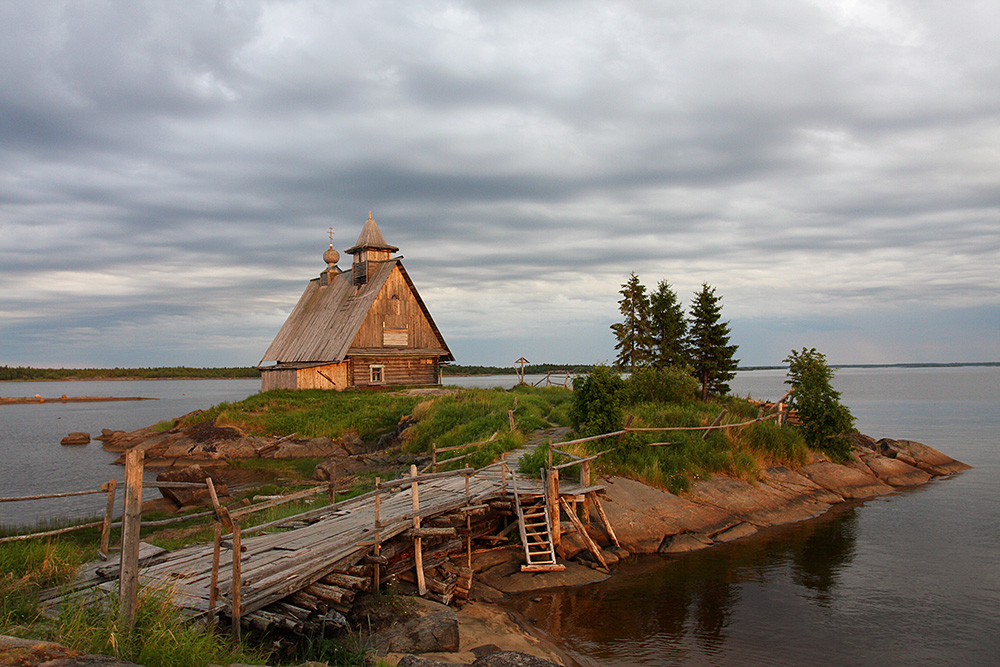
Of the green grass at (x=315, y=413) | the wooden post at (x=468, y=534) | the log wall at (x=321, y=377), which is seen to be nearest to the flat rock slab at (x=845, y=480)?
the wooden post at (x=468, y=534)

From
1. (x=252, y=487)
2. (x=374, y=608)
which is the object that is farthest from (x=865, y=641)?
(x=252, y=487)

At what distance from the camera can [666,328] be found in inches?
1524

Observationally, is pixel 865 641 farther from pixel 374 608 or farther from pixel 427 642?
pixel 374 608

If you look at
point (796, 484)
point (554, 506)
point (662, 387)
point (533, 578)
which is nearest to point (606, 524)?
point (554, 506)

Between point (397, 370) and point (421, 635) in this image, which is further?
point (397, 370)

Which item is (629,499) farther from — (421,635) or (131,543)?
(131,543)

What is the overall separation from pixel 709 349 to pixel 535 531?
2443 centimetres

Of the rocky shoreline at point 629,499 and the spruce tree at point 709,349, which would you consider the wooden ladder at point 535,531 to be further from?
the spruce tree at point 709,349

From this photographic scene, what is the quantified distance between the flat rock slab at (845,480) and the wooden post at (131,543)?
2310 cm

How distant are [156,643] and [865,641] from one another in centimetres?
1167

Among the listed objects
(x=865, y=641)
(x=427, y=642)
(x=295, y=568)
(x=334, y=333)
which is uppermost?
(x=334, y=333)

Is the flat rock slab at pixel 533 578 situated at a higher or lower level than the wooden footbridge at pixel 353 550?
lower

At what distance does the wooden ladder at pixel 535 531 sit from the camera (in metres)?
14.0

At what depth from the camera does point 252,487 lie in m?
23.2
